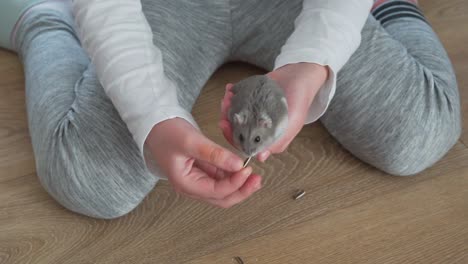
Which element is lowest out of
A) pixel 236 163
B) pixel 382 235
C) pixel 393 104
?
pixel 382 235

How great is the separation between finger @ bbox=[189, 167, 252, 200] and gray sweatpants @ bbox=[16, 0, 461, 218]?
0.50 ft

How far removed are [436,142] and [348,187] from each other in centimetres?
14

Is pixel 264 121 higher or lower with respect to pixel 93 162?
higher

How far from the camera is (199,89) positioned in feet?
2.98

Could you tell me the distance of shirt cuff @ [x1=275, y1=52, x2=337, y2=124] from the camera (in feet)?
2.38

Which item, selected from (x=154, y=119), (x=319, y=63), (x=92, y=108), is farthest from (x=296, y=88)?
(x=92, y=108)

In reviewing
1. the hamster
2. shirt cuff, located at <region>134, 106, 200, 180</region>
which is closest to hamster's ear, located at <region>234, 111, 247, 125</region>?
the hamster

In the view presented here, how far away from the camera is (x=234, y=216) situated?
2.70 ft

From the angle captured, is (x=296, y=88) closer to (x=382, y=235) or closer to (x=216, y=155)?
(x=216, y=155)

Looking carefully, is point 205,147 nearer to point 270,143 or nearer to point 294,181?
point 270,143

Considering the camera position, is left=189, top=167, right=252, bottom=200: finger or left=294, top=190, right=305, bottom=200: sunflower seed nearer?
left=189, top=167, right=252, bottom=200: finger

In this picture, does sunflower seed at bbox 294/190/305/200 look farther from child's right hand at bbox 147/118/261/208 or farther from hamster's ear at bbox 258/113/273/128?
hamster's ear at bbox 258/113/273/128

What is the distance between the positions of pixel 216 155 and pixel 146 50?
221 millimetres

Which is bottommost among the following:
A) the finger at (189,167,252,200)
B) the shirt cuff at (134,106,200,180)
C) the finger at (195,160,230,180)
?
the finger at (195,160,230,180)
